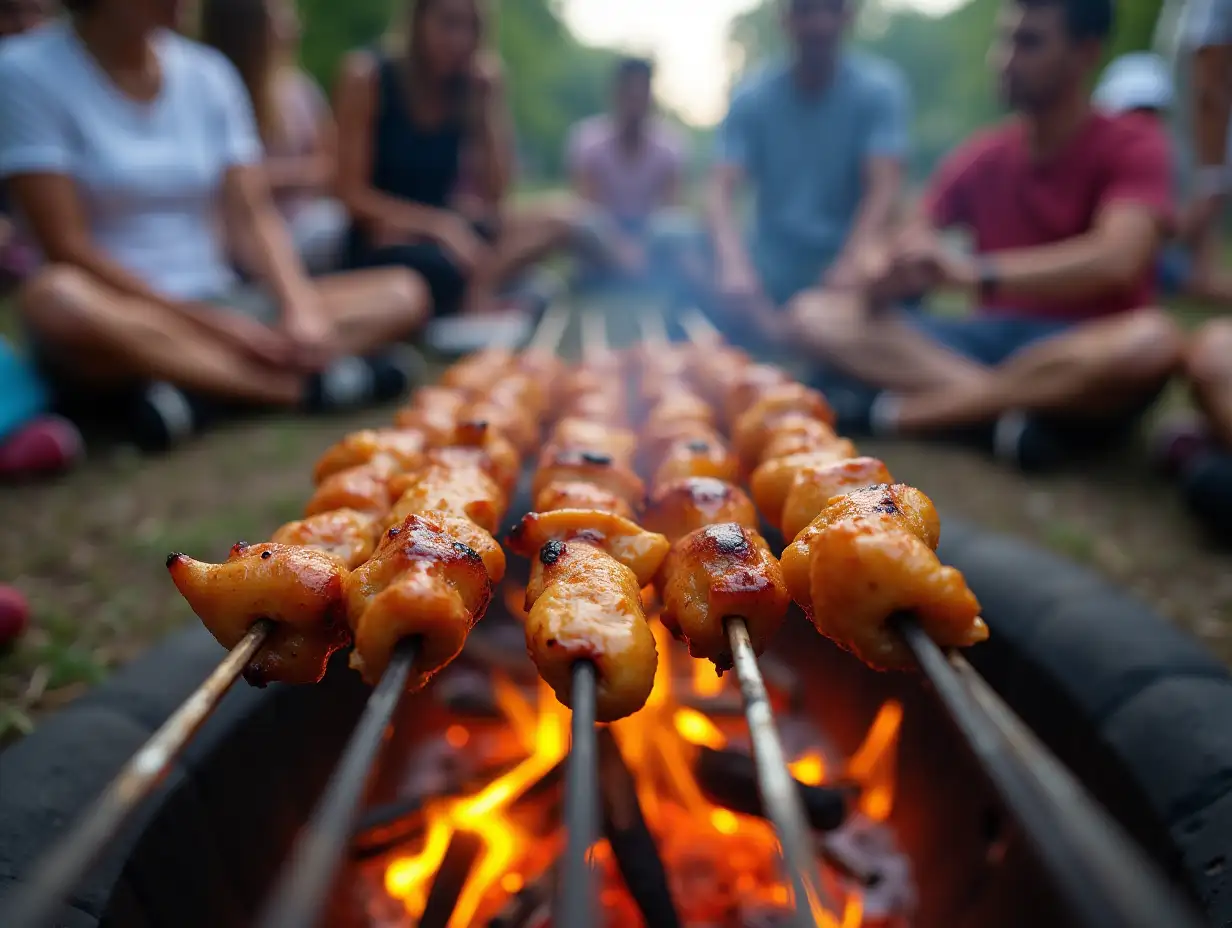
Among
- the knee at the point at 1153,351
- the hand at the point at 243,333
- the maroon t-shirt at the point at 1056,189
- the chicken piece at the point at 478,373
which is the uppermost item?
the maroon t-shirt at the point at 1056,189

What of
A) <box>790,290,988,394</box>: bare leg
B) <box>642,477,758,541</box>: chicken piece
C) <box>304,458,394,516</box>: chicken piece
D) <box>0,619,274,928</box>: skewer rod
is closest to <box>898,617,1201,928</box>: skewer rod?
<box>642,477,758,541</box>: chicken piece

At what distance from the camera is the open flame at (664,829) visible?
146 centimetres

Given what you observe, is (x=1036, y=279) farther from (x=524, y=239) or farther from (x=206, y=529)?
(x=524, y=239)

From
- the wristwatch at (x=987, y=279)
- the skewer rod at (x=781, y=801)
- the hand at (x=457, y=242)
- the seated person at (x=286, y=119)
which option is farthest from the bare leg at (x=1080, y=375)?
the seated person at (x=286, y=119)

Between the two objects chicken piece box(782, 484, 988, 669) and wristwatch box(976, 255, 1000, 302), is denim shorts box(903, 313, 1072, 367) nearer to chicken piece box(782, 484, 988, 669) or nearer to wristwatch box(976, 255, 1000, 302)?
wristwatch box(976, 255, 1000, 302)

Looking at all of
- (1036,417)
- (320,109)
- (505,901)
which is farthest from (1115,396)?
(320,109)

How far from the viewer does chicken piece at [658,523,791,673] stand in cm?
111

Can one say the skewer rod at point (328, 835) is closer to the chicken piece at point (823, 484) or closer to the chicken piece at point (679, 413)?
the chicken piece at point (823, 484)

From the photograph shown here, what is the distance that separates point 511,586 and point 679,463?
61 centimetres

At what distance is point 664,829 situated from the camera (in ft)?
5.26

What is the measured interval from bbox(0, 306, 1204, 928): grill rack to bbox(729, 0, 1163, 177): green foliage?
1745 cm

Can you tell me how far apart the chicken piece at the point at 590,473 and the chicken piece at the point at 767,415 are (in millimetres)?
446

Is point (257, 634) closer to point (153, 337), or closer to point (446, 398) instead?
point (446, 398)

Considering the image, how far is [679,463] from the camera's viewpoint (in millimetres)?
1763
